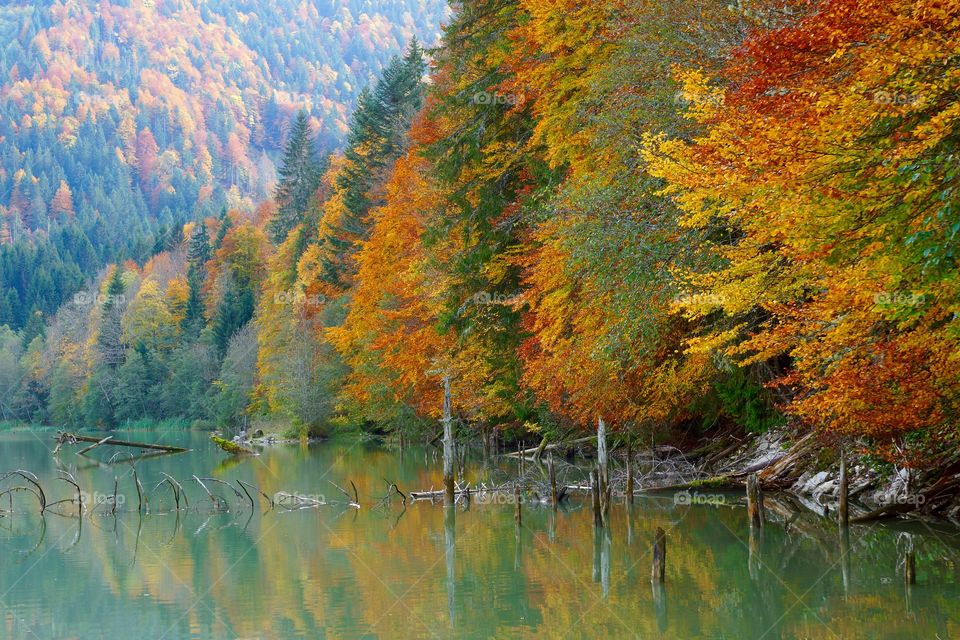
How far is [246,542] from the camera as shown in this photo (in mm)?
19031

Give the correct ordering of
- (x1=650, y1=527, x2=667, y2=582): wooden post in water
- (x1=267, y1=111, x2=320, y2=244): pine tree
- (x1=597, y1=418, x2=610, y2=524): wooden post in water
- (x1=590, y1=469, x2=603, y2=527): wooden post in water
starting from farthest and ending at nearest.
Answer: (x1=267, y1=111, x2=320, y2=244): pine tree
(x1=597, y1=418, x2=610, y2=524): wooden post in water
(x1=590, y1=469, x2=603, y2=527): wooden post in water
(x1=650, y1=527, x2=667, y2=582): wooden post in water

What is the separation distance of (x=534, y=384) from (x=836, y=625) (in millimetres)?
13669

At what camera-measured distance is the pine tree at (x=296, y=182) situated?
7525 cm

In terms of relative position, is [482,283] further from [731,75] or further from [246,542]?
[731,75]

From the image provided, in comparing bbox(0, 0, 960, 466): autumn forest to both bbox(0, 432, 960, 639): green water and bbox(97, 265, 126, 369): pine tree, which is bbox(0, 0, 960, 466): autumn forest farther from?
bbox(97, 265, 126, 369): pine tree

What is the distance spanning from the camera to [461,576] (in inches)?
600

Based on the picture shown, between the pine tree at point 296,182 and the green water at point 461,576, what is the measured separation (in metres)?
53.5

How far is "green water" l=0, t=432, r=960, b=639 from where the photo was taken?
12.3 metres

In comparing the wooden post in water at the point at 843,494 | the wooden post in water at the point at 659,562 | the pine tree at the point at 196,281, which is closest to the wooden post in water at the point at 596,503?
the wooden post in water at the point at 659,562

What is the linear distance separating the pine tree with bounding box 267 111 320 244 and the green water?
53.5 meters

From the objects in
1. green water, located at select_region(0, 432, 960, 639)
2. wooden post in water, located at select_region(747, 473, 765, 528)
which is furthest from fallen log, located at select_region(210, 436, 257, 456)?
wooden post in water, located at select_region(747, 473, 765, 528)

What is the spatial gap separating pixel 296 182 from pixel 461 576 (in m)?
65.4

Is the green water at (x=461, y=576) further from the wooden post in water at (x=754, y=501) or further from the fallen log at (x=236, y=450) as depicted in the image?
the fallen log at (x=236, y=450)

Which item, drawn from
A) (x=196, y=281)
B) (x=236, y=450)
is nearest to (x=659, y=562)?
(x=236, y=450)
